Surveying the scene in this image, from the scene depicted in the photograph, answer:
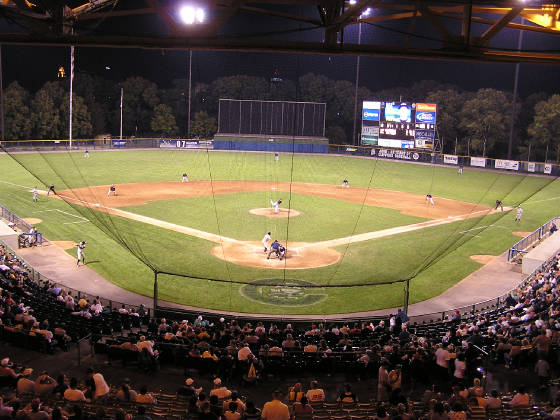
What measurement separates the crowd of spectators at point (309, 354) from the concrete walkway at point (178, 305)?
344 cm

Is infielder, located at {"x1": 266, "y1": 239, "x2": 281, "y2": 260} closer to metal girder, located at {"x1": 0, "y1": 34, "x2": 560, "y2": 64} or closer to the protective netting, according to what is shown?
the protective netting

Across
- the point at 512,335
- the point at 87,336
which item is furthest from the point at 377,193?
the point at 87,336

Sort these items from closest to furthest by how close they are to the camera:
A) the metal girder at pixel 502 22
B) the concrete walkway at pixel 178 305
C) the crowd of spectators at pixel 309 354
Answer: the metal girder at pixel 502 22 < the crowd of spectators at pixel 309 354 < the concrete walkway at pixel 178 305

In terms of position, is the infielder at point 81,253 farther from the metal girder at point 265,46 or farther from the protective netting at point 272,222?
the metal girder at point 265,46

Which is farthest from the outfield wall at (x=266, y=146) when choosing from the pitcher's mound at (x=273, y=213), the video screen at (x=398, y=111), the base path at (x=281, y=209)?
the pitcher's mound at (x=273, y=213)

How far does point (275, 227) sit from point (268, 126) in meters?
52.3

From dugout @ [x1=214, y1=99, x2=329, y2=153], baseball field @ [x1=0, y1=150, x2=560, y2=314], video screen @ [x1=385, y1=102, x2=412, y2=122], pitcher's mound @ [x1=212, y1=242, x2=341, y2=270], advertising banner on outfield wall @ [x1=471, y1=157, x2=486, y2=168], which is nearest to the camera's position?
baseball field @ [x1=0, y1=150, x2=560, y2=314]

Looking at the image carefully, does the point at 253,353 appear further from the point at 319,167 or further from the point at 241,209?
the point at 319,167

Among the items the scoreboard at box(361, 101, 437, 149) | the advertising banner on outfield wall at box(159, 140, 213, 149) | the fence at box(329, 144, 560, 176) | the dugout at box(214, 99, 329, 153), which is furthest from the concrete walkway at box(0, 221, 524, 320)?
the dugout at box(214, 99, 329, 153)

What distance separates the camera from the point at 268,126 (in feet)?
276

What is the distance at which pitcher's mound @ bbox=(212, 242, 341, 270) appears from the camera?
26297mm

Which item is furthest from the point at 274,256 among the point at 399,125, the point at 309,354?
the point at 399,125

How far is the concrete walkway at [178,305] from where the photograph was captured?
21.7 meters

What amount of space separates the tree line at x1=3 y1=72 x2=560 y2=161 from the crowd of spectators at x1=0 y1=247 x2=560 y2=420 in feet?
216
